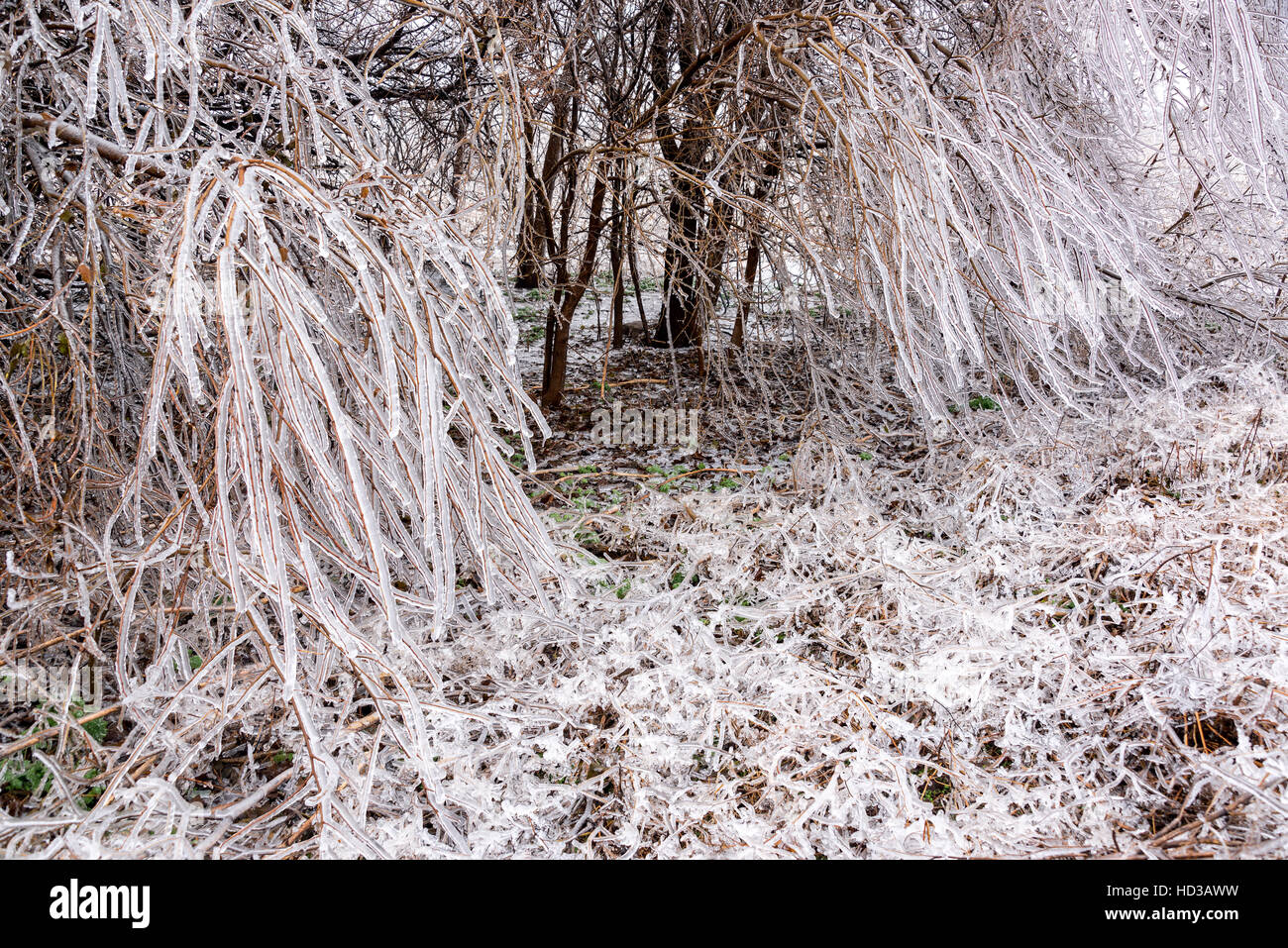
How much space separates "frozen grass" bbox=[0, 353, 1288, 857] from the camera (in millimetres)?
1654

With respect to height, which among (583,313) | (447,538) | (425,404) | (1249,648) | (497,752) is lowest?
(497,752)

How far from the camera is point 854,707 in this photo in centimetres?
201

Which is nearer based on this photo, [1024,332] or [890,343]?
[1024,332]

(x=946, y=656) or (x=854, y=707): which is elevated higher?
(x=946, y=656)

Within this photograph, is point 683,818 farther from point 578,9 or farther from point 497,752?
point 578,9

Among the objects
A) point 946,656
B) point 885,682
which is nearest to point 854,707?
point 885,682

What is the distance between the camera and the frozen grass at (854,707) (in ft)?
5.43

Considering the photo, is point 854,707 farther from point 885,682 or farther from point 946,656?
point 946,656

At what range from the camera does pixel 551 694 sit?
2.07 metres

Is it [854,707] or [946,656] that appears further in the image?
[946,656]

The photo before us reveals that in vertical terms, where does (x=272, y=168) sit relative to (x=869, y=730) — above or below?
above

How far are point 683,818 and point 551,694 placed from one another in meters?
0.52
